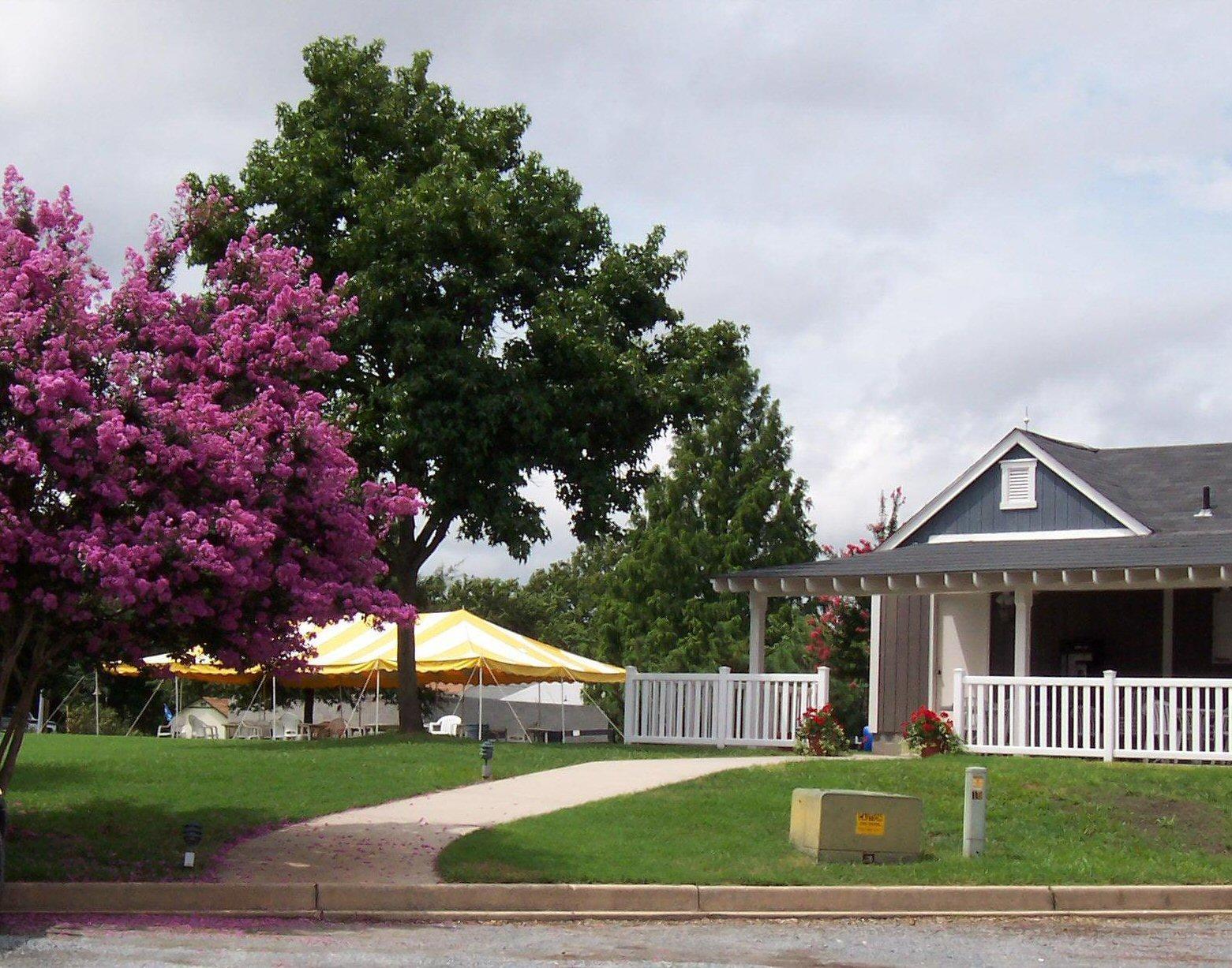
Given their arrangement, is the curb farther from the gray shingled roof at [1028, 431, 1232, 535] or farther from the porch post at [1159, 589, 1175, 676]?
the gray shingled roof at [1028, 431, 1232, 535]

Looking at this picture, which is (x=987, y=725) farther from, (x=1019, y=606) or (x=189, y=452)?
(x=189, y=452)

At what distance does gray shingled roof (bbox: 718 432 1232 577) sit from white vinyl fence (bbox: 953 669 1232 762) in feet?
4.95

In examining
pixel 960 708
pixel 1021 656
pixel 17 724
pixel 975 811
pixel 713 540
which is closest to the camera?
pixel 17 724

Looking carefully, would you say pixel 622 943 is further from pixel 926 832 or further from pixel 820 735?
pixel 820 735

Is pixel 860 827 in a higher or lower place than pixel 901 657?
lower

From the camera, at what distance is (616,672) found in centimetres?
3256

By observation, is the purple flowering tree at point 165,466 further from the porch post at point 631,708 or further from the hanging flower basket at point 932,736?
the porch post at point 631,708

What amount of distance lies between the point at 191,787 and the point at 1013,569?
1068 cm

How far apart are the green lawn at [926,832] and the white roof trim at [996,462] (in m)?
5.43

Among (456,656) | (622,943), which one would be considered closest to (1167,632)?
(456,656)

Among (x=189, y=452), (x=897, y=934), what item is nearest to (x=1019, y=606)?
(x=897, y=934)

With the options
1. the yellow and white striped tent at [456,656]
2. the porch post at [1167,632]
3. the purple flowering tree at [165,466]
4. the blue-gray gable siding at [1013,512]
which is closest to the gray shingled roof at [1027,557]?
the blue-gray gable siding at [1013,512]

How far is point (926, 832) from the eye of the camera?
15031 mm

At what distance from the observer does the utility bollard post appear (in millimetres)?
14148
